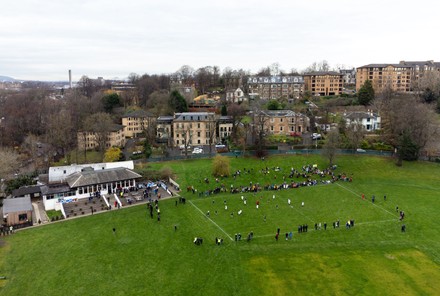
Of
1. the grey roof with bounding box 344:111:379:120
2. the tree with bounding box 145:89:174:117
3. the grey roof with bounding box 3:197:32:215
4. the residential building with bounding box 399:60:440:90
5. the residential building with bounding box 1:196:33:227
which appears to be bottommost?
the residential building with bounding box 1:196:33:227

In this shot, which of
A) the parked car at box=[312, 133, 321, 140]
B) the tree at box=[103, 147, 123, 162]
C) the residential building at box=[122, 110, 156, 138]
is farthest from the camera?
the residential building at box=[122, 110, 156, 138]

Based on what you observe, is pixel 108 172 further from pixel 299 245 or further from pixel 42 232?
pixel 299 245

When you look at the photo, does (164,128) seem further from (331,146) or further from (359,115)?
(359,115)

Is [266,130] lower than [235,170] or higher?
higher

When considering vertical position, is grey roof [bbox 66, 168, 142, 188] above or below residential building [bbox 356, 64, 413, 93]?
below

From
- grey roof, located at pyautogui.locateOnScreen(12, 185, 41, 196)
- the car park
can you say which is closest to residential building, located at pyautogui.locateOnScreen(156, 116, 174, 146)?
the car park

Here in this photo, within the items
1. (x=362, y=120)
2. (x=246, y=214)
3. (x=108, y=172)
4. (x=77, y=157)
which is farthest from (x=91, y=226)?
(x=362, y=120)

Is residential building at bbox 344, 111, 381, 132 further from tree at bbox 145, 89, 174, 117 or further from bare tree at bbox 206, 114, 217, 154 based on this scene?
tree at bbox 145, 89, 174, 117

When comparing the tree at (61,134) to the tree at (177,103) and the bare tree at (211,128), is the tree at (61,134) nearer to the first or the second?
the tree at (177,103)
